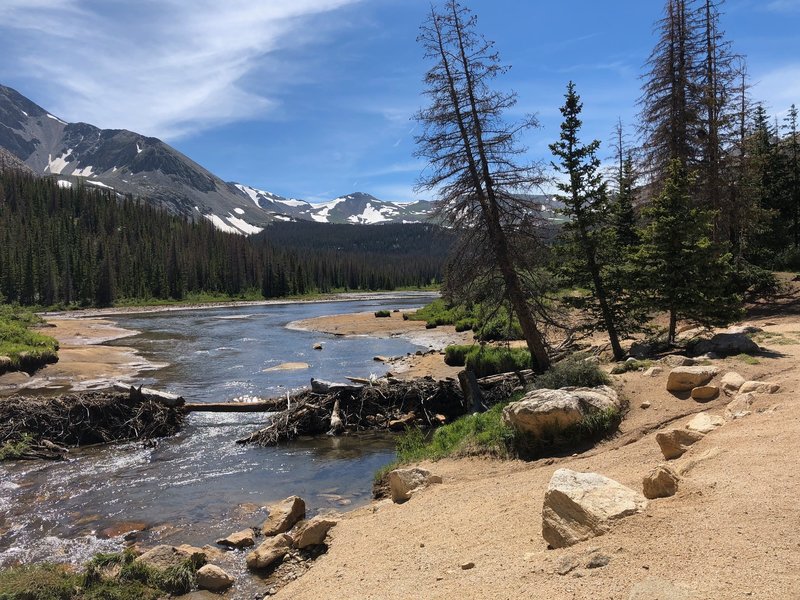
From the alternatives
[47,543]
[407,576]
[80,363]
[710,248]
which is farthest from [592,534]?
[80,363]

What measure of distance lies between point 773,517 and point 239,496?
984 centimetres

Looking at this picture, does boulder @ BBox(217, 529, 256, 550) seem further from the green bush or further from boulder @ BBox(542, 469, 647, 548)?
the green bush

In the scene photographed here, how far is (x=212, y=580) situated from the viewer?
745 centimetres

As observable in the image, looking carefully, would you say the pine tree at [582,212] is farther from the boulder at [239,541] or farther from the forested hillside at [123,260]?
the forested hillside at [123,260]

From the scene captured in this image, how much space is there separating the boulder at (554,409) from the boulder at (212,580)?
233 inches

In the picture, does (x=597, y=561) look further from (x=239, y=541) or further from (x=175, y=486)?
(x=175, y=486)

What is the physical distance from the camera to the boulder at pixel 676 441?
7.41m

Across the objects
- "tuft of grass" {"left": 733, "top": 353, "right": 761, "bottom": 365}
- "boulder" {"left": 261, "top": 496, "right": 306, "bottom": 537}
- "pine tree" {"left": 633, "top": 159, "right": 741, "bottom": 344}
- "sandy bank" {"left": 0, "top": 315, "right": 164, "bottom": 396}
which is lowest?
"boulder" {"left": 261, "top": 496, "right": 306, "bottom": 537}

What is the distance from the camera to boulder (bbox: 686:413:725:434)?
7.97 meters

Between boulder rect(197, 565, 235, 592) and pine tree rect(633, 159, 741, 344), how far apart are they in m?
14.1

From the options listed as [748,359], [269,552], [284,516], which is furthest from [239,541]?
[748,359]

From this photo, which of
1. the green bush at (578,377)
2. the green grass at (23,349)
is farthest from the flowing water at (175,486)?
the green grass at (23,349)

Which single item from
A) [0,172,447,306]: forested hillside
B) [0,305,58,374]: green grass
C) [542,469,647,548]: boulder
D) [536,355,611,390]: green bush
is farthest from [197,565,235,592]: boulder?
[0,172,447,306]: forested hillside

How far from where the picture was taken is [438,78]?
1645 cm
